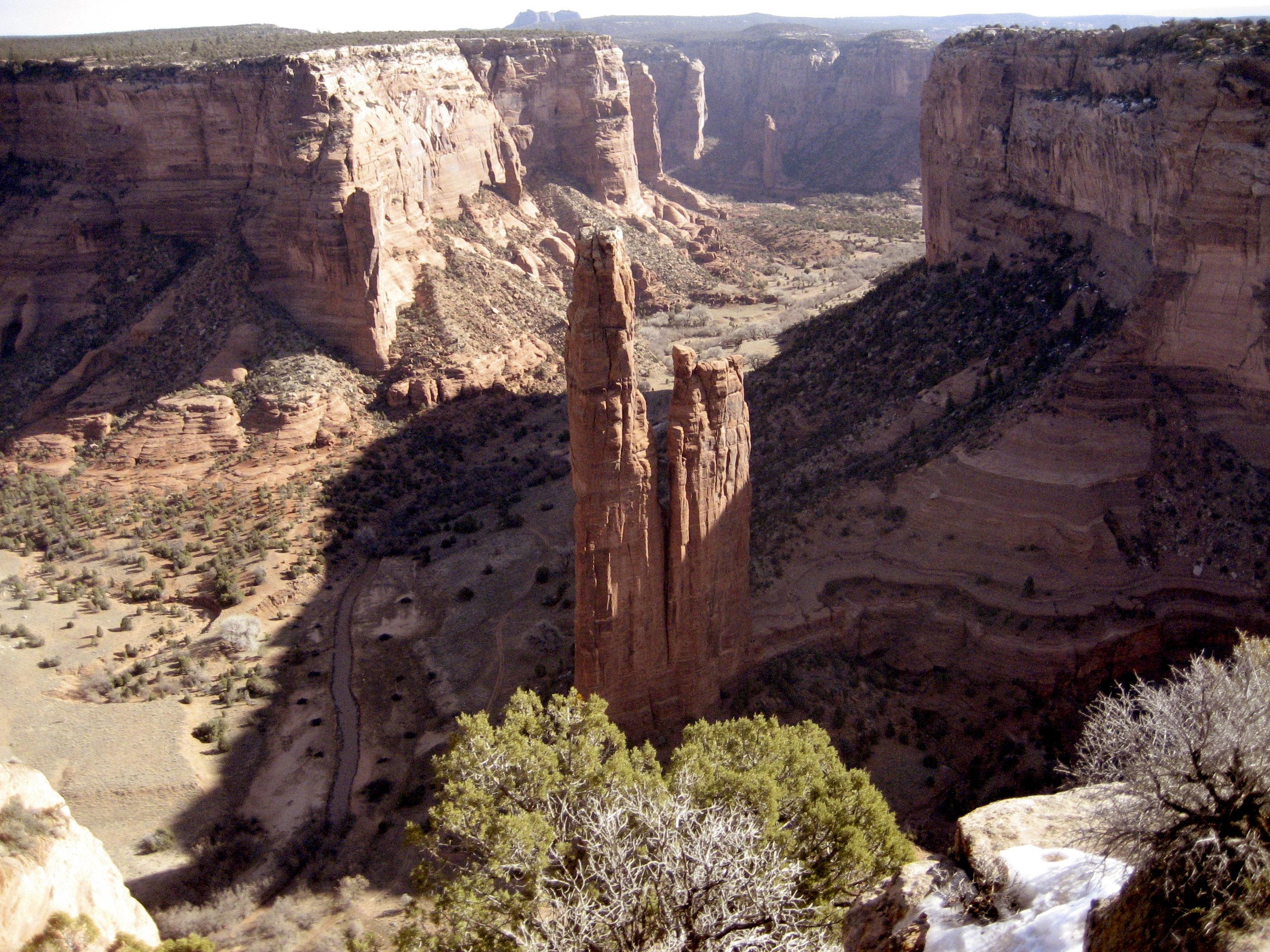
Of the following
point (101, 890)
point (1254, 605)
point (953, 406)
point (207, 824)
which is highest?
point (953, 406)

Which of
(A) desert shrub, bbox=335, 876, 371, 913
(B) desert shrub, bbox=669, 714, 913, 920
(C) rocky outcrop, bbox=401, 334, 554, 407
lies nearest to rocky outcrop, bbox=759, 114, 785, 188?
(C) rocky outcrop, bbox=401, 334, 554, 407

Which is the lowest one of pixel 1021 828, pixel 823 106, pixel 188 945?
pixel 188 945

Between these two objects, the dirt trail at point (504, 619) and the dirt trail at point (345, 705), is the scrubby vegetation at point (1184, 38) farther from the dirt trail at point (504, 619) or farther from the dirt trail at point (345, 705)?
the dirt trail at point (345, 705)

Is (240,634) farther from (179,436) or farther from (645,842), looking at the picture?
(645,842)

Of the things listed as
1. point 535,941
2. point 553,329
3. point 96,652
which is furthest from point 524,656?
point 553,329

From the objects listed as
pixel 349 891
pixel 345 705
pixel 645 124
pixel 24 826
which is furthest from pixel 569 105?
pixel 24 826

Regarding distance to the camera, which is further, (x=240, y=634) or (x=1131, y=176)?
(x=240, y=634)

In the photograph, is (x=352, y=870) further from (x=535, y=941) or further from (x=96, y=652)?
(x=96, y=652)

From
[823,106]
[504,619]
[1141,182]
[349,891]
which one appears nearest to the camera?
[349,891]
